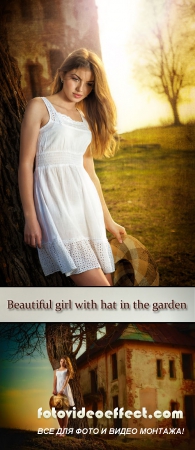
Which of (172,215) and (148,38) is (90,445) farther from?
(148,38)

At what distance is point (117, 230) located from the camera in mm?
4117

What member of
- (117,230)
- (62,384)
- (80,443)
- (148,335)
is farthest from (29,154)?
(80,443)

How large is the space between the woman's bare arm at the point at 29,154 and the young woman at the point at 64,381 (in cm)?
84

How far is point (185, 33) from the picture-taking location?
4000 mm

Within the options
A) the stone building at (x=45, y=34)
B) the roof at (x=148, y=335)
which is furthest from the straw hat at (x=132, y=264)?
the stone building at (x=45, y=34)

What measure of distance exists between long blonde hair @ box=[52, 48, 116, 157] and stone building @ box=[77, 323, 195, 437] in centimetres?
117

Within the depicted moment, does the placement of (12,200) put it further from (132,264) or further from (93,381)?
(93,381)

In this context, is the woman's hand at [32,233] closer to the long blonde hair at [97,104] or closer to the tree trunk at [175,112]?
the long blonde hair at [97,104]

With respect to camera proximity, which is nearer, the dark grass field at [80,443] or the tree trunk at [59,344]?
the dark grass field at [80,443]

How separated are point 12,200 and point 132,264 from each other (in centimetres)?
87

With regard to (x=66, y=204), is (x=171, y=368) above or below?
below

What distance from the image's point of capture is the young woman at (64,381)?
4.05m

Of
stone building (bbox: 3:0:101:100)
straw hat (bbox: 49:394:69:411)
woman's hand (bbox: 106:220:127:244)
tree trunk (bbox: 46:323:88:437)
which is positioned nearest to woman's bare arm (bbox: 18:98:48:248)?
stone building (bbox: 3:0:101:100)

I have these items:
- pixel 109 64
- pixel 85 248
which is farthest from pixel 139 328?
pixel 109 64
